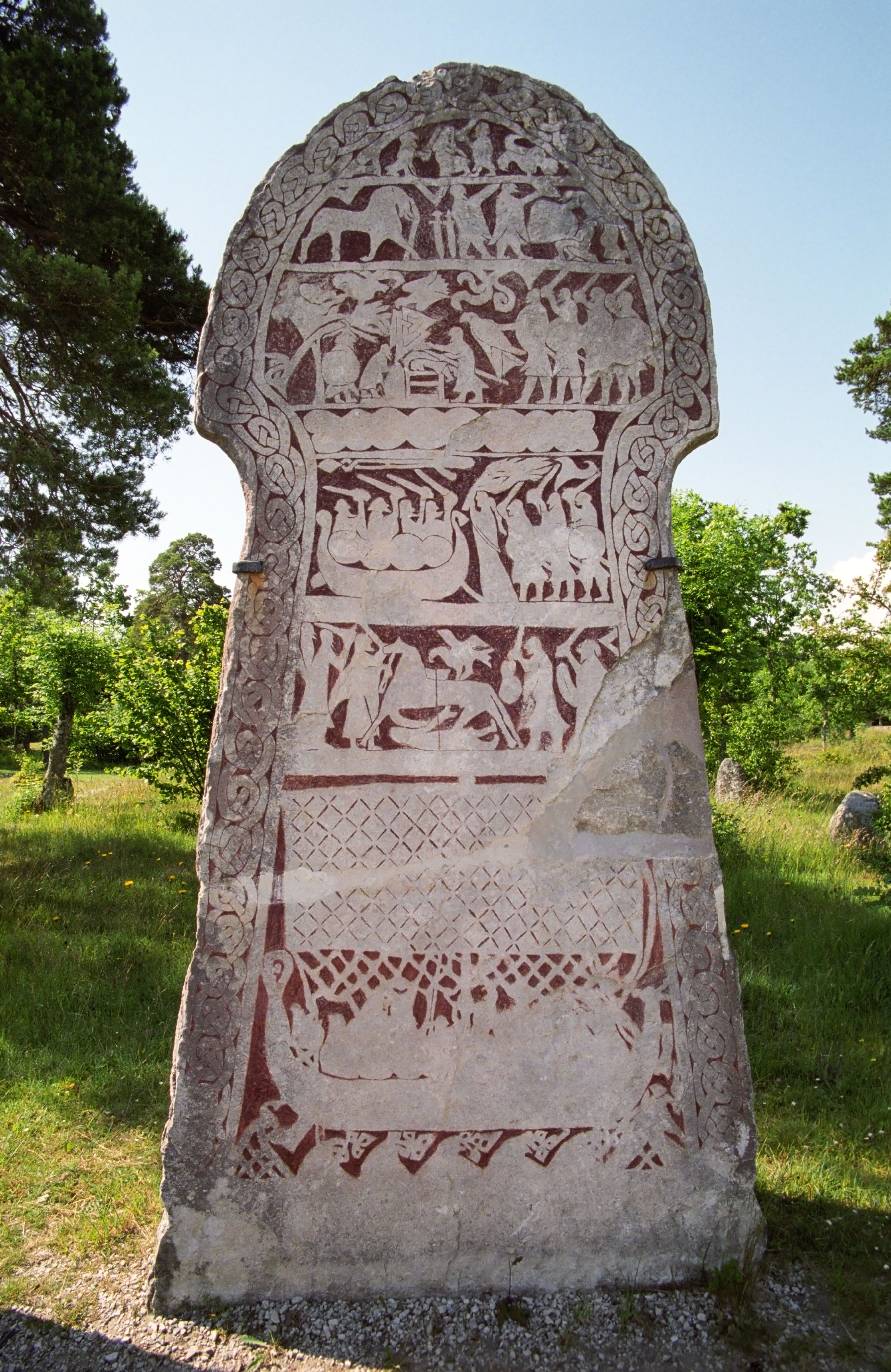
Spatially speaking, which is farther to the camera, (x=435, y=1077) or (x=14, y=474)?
(x=14, y=474)

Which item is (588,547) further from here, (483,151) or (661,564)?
(483,151)

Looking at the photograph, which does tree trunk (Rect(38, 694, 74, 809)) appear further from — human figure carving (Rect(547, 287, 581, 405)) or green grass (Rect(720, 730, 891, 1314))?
human figure carving (Rect(547, 287, 581, 405))

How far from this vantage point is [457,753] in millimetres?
2586

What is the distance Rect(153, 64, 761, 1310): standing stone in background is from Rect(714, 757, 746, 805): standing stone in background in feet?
28.8

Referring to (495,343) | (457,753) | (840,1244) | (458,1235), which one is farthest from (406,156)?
(840,1244)

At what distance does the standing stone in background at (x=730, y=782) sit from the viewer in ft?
36.4

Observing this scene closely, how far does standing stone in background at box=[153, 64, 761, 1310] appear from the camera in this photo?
246 cm

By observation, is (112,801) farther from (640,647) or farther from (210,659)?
(640,647)

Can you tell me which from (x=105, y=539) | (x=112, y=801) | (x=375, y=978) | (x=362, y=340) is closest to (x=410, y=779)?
(x=375, y=978)

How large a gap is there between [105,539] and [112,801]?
4315mm

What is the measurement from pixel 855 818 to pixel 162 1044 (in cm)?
658

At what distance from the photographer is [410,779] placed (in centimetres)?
257

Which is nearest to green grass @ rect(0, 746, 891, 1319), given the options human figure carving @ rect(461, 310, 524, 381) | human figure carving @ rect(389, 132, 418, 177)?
human figure carving @ rect(461, 310, 524, 381)

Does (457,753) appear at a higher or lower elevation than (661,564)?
lower
